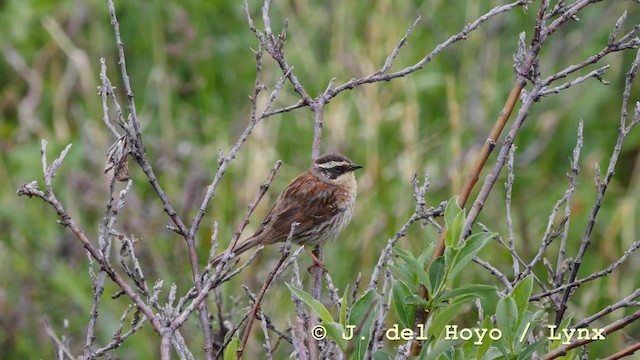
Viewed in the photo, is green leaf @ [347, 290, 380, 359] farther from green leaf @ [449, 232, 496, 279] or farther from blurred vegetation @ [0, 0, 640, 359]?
blurred vegetation @ [0, 0, 640, 359]

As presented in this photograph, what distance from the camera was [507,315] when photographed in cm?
276

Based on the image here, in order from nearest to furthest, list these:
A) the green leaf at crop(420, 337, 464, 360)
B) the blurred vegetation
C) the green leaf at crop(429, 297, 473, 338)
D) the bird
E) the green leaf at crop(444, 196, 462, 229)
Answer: the green leaf at crop(420, 337, 464, 360) → the green leaf at crop(429, 297, 473, 338) → the green leaf at crop(444, 196, 462, 229) → the bird → the blurred vegetation

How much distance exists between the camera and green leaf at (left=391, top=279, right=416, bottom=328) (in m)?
2.86

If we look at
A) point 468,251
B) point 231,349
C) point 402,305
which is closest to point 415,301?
point 402,305

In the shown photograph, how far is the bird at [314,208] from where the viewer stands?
18.8 ft

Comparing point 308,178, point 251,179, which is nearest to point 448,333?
point 308,178

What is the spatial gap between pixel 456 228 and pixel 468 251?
2.8 inches

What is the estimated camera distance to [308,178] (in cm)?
575

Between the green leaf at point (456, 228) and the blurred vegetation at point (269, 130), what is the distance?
3.50 m

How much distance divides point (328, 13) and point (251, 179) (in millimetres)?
2012

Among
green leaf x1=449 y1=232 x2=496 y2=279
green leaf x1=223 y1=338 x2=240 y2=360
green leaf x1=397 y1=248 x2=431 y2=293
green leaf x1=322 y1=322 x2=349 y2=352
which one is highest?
green leaf x1=449 y1=232 x2=496 y2=279

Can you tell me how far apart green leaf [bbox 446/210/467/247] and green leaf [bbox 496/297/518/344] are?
0.73 ft

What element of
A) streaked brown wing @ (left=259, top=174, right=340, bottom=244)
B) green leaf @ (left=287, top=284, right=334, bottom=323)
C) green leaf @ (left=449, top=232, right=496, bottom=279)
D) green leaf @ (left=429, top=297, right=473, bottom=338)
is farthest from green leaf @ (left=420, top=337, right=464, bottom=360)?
streaked brown wing @ (left=259, top=174, right=340, bottom=244)

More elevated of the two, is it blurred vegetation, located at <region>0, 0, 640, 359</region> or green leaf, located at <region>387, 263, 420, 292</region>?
blurred vegetation, located at <region>0, 0, 640, 359</region>
